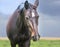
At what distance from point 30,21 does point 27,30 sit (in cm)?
97

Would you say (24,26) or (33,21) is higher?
(33,21)

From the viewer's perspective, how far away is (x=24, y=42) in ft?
28.8

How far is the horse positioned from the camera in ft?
24.6

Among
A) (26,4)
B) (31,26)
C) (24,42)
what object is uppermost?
(26,4)

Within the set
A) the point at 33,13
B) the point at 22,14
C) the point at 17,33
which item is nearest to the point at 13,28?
the point at 17,33

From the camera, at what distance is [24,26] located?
8.30 metres

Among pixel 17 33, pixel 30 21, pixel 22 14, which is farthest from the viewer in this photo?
pixel 17 33

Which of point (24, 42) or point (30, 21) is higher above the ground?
point (30, 21)

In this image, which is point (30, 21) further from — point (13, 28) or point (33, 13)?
point (13, 28)

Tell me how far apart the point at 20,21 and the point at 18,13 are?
40cm

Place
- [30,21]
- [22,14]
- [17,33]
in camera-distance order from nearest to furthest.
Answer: [30,21], [22,14], [17,33]

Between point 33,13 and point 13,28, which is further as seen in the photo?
point 13,28

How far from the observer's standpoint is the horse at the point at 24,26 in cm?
749

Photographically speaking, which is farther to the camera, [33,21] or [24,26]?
[24,26]
